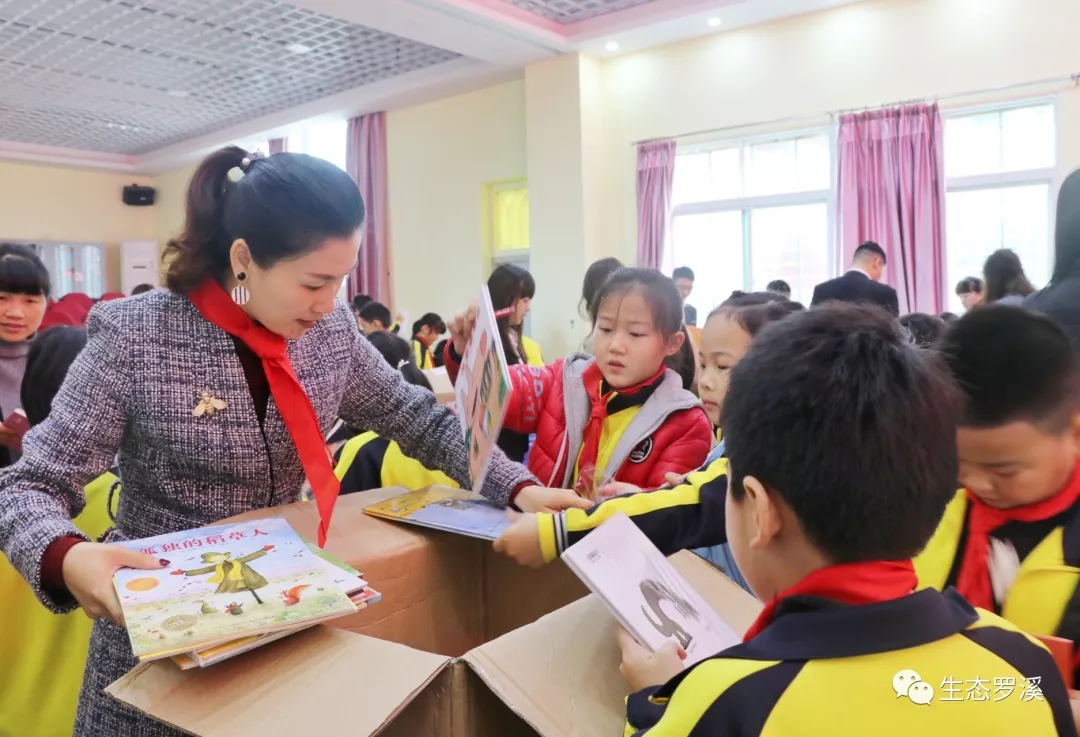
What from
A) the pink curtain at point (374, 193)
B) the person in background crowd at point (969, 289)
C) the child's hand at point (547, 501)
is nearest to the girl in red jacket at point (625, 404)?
the child's hand at point (547, 501)

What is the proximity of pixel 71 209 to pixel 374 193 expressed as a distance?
5.19 m

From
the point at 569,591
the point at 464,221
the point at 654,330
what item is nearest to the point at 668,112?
the point at 464,221

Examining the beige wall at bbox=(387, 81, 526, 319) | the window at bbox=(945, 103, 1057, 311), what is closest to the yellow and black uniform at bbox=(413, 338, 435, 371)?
the beige wall at bbox=(387, 81, 526, 319)

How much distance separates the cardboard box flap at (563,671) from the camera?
0.73 metres

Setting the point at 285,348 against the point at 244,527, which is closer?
the point at 244,527

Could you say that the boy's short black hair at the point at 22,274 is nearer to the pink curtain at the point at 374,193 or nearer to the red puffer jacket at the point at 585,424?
the red puffer jacket at the point at 585,424

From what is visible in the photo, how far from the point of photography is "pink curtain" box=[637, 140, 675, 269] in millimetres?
6457

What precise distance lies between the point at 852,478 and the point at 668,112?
246 inches

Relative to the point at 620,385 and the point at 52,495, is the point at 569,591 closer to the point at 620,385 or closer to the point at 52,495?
the point at 620,385

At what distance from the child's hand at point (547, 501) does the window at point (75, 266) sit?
11.2m

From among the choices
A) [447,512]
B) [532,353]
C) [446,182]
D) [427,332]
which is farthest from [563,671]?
[446,182]

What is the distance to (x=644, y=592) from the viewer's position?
34.6 inches

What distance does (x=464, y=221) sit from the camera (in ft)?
25.1

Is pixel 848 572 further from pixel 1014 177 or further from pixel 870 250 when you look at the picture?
pixel 1014 177
